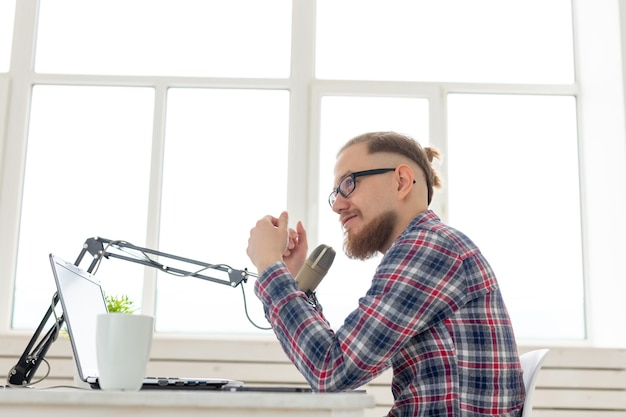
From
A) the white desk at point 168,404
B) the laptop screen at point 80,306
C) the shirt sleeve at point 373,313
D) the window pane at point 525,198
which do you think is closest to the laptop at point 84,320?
the laptop screen at point 80,306

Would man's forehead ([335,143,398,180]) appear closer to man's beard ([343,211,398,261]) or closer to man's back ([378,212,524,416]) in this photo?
man's beard ([343,211,398,261])

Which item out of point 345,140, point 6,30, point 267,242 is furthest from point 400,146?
point 6,30

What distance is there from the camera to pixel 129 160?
357 centimetres

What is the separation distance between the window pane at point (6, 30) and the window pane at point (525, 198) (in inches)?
86.0

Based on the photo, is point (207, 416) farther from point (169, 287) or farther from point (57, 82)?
point (57, 82)

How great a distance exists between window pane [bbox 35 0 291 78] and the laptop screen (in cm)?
194

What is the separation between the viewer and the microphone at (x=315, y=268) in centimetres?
168

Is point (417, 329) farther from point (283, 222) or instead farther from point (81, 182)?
point (81, 182)

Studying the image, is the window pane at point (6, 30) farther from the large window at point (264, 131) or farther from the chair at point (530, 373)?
the chair at point (530, 373)

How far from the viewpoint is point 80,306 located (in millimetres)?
1682

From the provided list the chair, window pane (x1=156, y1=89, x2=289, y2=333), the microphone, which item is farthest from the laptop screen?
window pane (x1=156, y1=89, x2=289, y2=333)

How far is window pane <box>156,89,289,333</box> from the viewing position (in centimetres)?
343

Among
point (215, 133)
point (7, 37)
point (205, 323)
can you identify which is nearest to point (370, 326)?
point (205, 323)

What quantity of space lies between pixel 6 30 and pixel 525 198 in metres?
2.68
